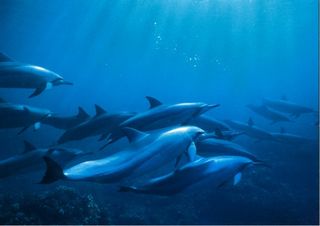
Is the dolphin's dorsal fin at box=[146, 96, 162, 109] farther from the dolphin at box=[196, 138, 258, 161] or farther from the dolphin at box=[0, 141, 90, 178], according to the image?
the dolphin at box=[0, 141, 90, 178]

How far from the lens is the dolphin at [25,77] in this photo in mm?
6324

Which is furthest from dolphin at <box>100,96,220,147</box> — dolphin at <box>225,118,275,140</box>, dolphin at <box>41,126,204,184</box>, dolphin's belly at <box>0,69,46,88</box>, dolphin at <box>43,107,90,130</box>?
dolphin at <box>225,118,275,140</box>

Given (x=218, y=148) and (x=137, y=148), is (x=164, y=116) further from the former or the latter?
(x=218, y=148)

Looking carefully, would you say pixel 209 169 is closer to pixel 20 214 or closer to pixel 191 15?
pixel 20 214

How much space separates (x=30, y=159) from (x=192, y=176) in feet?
13.1

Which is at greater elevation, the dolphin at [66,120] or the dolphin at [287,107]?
the dolphin at [66,120]

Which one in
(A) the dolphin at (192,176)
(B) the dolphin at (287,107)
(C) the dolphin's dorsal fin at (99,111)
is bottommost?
(B) the dolphin at (287,107)

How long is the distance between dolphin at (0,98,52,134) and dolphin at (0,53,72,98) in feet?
1.62

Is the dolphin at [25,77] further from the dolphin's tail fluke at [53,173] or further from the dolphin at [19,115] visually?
the dolphin's tail fluke at [53,173]

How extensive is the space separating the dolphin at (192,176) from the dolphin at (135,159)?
0.71 ft

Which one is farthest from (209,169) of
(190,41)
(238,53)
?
(238,53)

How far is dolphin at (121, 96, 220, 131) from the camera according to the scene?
5508 mm

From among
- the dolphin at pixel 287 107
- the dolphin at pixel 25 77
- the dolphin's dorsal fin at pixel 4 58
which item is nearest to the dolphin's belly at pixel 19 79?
the dolphin at pixel 25 77

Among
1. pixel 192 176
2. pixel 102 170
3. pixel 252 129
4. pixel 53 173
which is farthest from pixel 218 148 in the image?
pixel 252 129
